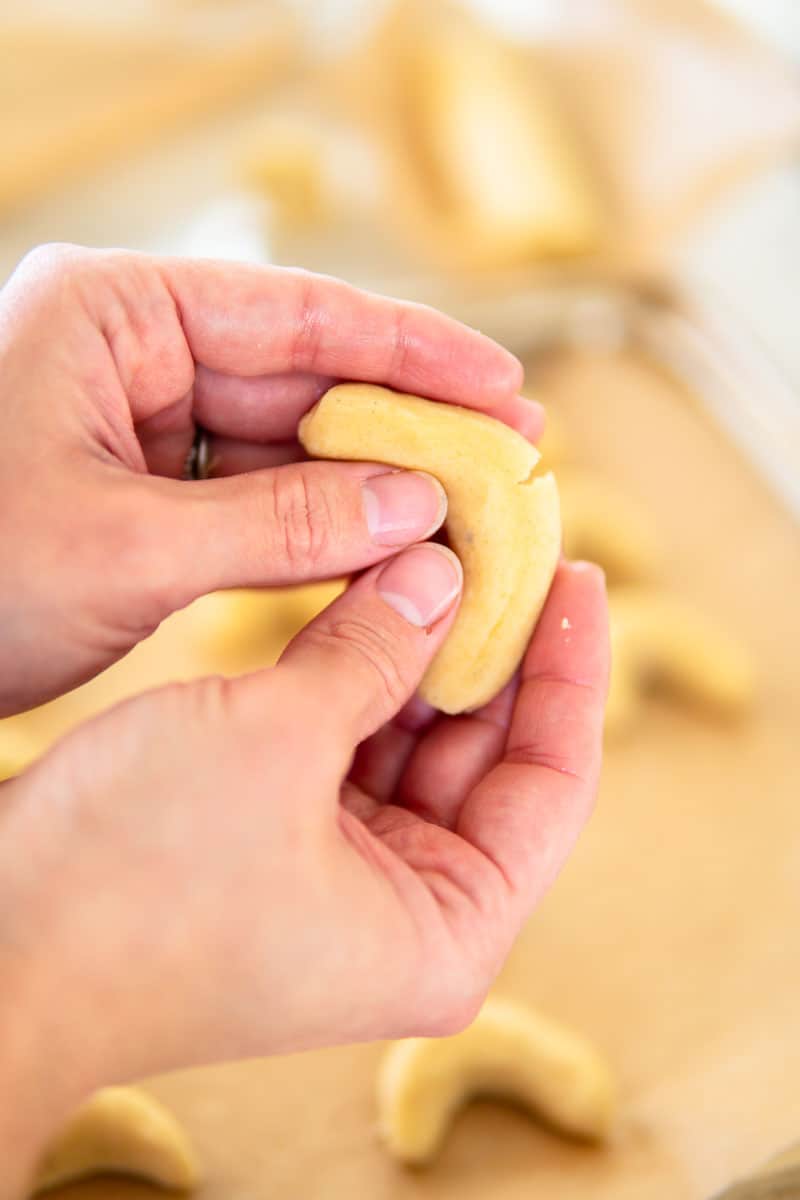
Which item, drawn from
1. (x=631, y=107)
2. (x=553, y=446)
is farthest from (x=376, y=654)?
(x=631, y=107)

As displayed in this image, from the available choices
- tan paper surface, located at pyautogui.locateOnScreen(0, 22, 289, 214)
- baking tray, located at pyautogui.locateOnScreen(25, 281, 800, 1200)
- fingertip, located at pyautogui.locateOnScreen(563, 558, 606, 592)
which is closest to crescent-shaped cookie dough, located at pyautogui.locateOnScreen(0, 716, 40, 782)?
baking tray, located at pyautogui.locateOnScreen(25, 281, 800, 1200)

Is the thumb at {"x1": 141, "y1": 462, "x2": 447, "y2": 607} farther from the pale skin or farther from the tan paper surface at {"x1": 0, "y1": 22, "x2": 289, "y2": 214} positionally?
the tan paper surface at {"x1": 0, "y1": 22, "x2": 289, "y2": 214}

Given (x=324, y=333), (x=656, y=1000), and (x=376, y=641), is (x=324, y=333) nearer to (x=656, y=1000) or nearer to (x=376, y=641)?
(x=376, y=641)

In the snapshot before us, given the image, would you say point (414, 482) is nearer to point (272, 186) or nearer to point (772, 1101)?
point (772, 1101)

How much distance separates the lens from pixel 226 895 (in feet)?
1.93

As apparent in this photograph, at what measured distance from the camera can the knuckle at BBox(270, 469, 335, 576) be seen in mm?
761

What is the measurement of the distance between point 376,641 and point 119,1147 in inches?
18.1

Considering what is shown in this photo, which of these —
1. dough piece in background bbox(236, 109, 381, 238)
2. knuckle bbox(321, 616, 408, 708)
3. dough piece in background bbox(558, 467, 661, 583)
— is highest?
dough piece in background bbox(236, 109, 381, 238)

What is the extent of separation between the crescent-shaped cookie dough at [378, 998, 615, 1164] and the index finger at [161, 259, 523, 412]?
0.52 meters

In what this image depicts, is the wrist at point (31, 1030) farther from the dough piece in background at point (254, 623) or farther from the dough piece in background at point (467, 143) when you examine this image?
the dough piece in background at point (467, 143)

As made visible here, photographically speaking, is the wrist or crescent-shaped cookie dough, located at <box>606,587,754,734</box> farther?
crescent-shaped cookie dough, located at <box>606,587,754,734</box>

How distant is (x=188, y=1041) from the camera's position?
603 millimetres

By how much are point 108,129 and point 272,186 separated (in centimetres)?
39

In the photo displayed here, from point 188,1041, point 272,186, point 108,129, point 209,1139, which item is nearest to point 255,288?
point 188,1041
